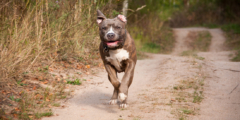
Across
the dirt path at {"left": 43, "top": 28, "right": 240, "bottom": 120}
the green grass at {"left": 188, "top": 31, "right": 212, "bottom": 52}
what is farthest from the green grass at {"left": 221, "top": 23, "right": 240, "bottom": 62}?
the dirt path at {"left": 43, "top": 28, "right": 240, "bottom": 120}

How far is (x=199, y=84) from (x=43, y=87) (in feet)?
11.6

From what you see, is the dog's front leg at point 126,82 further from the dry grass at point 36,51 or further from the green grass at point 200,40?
A: the green grass at point 200,40

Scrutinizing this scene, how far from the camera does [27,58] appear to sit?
593 cm

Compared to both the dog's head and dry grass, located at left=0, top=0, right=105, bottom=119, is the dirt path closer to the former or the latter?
dry grass, located at left=0, top=0, right=105, bottom=119

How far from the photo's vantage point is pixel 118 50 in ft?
15.5

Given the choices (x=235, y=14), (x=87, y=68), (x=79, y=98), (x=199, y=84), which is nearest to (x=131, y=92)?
(x=79, y=98)

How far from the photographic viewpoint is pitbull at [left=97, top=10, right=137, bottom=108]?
442 cm

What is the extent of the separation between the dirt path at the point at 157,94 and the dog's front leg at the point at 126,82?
296mm

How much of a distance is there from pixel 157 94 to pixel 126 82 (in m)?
1.34

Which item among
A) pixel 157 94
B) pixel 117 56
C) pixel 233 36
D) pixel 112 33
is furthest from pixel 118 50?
pixel 233 36

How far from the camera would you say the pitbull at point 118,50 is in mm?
4418

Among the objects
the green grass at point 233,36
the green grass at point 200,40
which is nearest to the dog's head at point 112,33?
the green grass at point 233,36

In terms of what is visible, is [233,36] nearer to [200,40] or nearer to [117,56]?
[200,40]

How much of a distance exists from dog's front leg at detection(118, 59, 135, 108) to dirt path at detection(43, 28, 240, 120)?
30 cm
